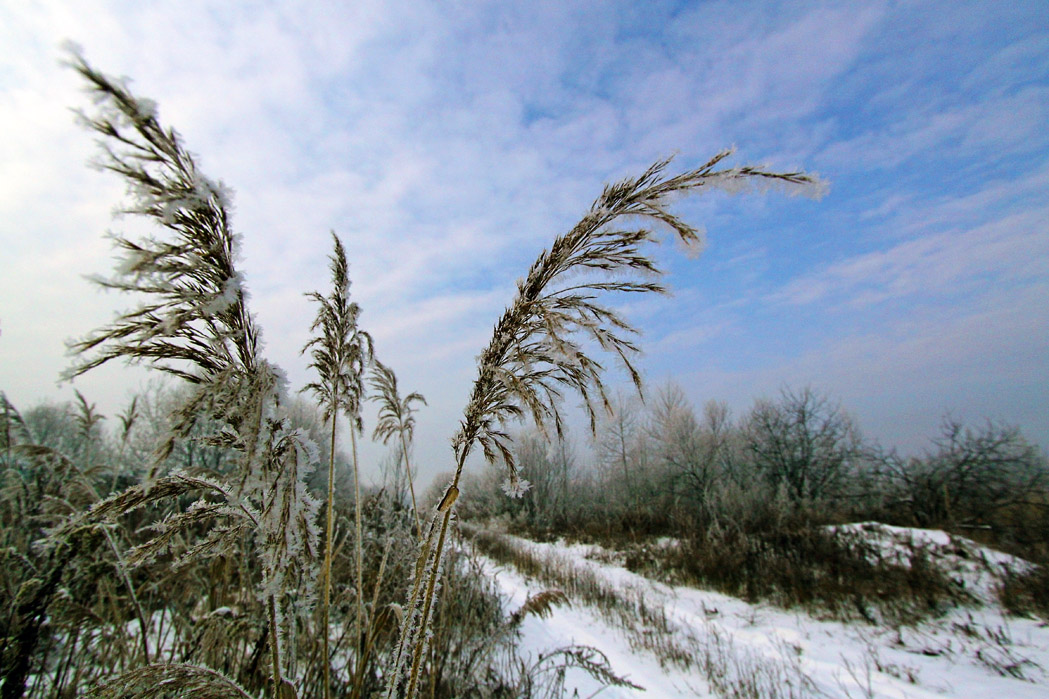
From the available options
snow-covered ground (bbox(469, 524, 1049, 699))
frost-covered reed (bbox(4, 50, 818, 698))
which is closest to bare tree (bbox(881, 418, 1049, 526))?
snow-covered ground (bbox(469, 524, 1049, 699))

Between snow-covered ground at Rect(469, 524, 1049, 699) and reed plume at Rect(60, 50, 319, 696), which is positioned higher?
reed plume at Rect(60, 50, 319, 696)

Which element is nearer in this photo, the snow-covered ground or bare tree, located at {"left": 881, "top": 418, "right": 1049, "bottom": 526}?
the snow-covered ground

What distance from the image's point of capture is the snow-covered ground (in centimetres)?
487

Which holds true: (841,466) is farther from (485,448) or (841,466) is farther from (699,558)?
(485,448)

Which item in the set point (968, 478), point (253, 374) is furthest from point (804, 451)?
point (253, 374)

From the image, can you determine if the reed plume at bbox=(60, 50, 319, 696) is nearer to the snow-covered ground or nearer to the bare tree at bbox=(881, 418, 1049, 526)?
the snow-covered ground

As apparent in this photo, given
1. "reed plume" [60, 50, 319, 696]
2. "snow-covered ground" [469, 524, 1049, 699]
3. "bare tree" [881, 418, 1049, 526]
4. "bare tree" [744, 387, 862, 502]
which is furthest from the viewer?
"bare tree" [744, 387, 862, 502]

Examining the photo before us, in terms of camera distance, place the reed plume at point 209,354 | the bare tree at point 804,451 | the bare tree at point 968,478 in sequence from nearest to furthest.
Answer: the reed plume at point 209,354
the bare tree at point 968,478
the bare tree at point 804,451

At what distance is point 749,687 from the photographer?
4516mm

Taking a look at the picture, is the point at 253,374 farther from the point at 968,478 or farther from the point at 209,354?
the point at 968,478

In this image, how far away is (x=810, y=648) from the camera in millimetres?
6637

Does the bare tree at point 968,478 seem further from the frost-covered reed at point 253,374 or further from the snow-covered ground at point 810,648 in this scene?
the frost-covered reed at point 253,374

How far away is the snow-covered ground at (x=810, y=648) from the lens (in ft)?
16.0

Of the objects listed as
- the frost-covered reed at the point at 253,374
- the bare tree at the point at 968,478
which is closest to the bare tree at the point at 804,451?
the bare tree at the point at 968,478
